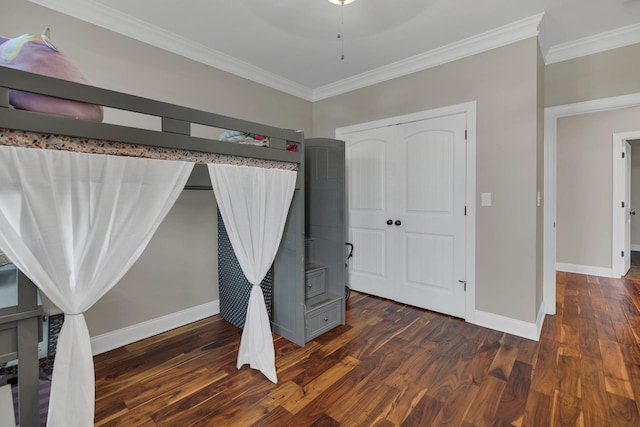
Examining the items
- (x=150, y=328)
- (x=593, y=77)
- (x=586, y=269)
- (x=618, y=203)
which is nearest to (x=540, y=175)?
(x=593, y=77)

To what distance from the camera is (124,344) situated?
2287 millimetres

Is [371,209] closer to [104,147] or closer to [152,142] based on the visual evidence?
[152,142]

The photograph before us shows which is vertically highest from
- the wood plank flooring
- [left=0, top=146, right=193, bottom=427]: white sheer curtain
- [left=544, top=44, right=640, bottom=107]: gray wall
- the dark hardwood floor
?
[left=544, top=44, right=640, bottom=107]: gray wall

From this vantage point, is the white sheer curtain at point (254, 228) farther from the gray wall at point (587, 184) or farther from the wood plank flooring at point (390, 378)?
the gray wall at point (587, 184)

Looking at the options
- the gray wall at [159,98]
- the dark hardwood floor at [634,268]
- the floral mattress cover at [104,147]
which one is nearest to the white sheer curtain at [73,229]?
the floral mattress cover at [104,147]

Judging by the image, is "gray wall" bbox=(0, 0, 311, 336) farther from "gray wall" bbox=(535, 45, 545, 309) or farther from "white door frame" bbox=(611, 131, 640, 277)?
"white door frame" bbox=(611, 131, 640, 277)

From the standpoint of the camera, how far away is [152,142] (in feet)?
4.84

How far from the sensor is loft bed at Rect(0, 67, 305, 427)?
3.77 ft

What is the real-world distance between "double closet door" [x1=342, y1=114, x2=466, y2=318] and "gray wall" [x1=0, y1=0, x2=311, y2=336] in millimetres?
1419

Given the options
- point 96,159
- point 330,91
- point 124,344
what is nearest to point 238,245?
point 96,159

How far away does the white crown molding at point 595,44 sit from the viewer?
91.7 inches

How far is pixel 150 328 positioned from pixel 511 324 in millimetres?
3038

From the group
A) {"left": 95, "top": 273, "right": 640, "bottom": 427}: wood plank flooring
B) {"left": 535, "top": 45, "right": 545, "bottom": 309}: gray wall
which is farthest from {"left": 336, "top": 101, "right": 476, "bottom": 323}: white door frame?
{"left": 535, "top": 45, "right": 545, "bottom": 309}: gray wall

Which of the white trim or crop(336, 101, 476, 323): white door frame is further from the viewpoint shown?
crop(336, 101, 476, 323): white door frame
